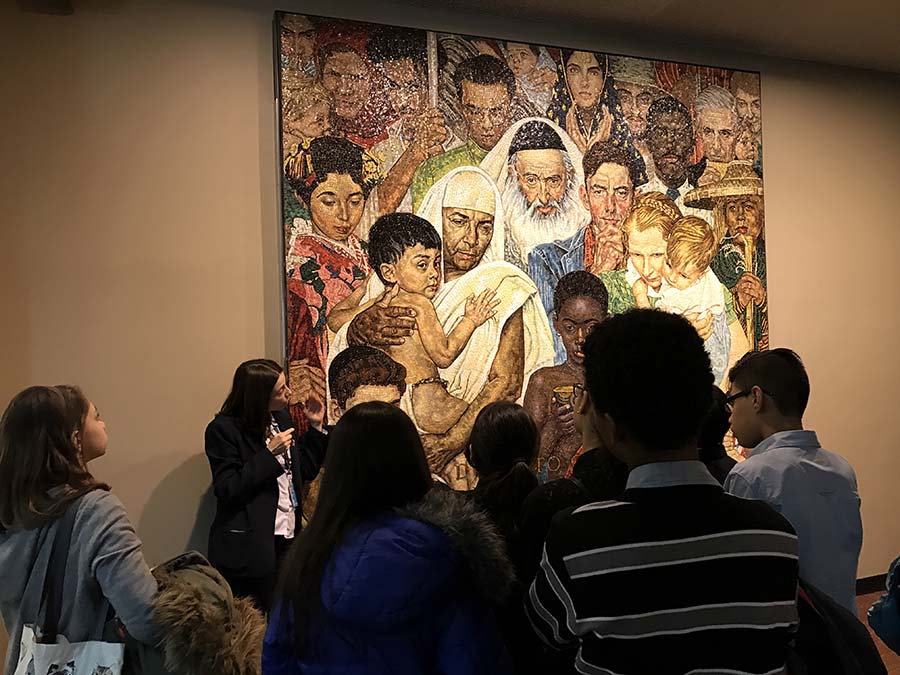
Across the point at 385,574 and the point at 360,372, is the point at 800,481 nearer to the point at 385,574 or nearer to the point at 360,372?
the point at 385,574

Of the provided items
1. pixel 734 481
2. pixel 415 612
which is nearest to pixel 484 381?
pixel 734 481

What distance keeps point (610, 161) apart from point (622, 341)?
355cm

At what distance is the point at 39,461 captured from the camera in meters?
2.04

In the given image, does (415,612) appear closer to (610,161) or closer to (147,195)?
(147,195)

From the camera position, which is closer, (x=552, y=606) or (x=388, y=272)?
(x=552, y=606)

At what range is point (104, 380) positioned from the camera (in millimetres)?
3721

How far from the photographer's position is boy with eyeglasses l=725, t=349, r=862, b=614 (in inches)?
84.0

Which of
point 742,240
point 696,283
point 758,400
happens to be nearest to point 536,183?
point 696,283

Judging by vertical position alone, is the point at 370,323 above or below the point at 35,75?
below

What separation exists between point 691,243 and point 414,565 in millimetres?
3778

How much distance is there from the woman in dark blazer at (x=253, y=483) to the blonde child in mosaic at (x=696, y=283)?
7.23ft

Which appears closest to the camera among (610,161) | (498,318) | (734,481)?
(734,481)

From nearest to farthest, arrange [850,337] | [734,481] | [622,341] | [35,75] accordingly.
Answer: [622,341] < [734,481] < [35,75] < [850,337]

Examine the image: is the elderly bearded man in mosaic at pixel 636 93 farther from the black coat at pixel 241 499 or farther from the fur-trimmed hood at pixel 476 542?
the fur-trimmed hood at pixel 476 542
